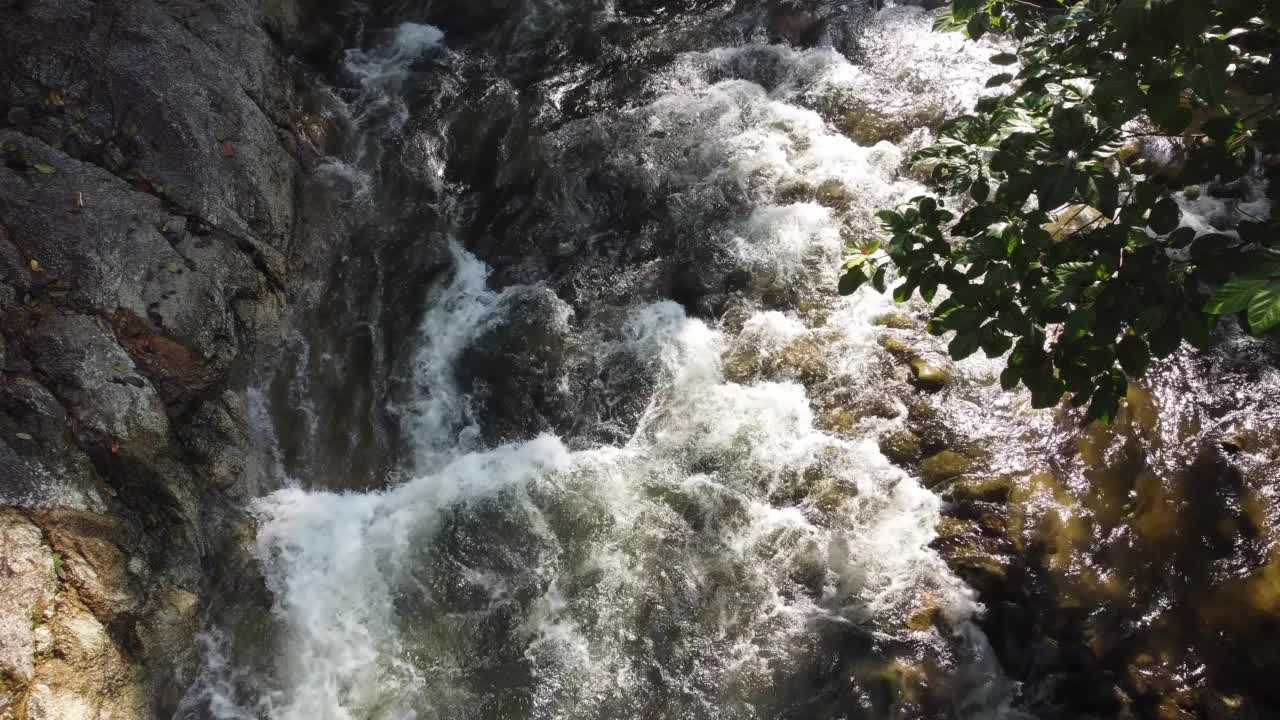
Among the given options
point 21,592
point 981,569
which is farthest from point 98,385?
point 981,569

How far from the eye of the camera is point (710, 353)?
21.5ft

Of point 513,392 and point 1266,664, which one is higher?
point 513,392

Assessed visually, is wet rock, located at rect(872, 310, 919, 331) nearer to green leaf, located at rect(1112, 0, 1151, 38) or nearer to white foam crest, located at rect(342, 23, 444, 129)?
green leaf, located at rect(1112, 0, 1151, 38)

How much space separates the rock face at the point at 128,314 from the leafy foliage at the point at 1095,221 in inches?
175

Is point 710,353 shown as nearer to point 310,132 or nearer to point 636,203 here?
point 636,203

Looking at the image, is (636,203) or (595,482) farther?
(636,203)

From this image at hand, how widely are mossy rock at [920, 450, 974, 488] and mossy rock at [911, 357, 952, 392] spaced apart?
1.91 feet

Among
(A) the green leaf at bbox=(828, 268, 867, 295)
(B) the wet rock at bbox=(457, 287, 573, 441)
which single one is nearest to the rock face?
(B) the wet rock at bbox=(457, 287, 573, 441)

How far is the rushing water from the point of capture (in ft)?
16.7

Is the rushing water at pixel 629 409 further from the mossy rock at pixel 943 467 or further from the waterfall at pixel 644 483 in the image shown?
the mossy rock at pixel 943 467

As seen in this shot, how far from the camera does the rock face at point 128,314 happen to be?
441 centimetres

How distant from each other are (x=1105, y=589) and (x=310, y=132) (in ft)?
25.2

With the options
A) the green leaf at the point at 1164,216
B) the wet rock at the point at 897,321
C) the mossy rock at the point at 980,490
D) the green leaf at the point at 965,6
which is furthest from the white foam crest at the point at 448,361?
the green leaf at the point at 1164,216

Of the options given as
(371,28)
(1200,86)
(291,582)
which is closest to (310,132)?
(371,28)
